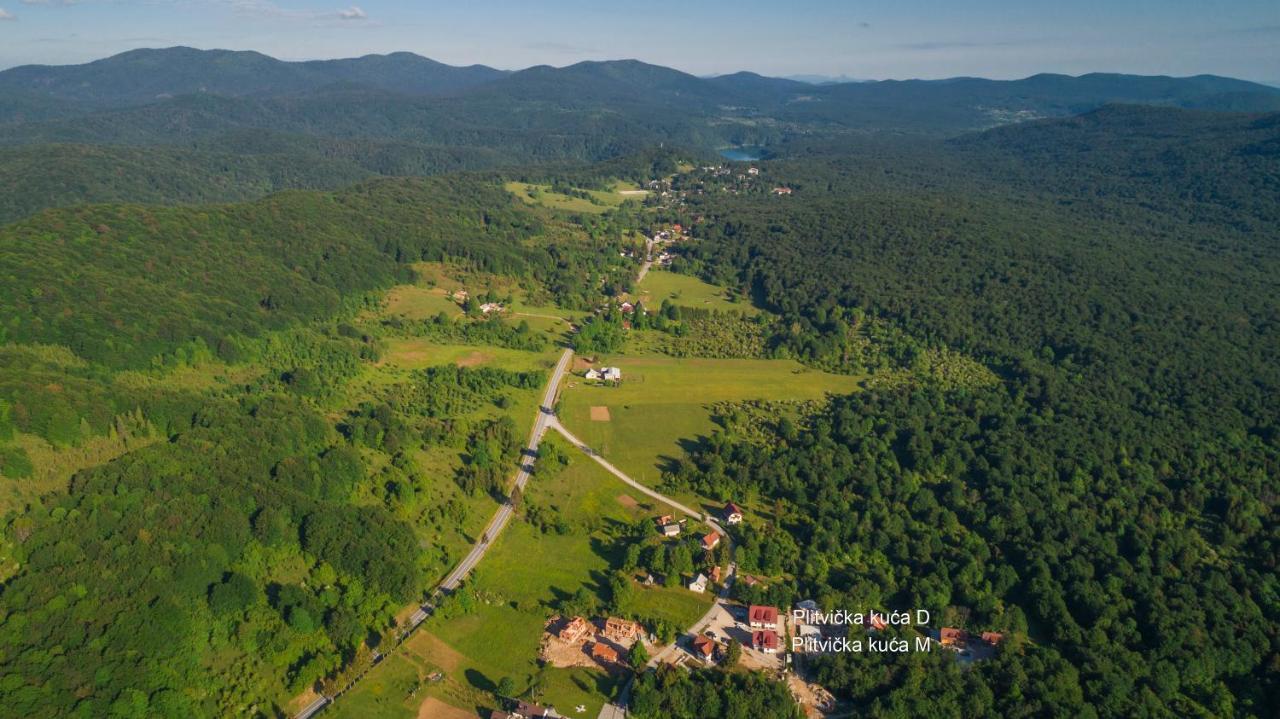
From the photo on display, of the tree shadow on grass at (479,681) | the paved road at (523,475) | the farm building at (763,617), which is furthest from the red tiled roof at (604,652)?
the paved road at (523,475)

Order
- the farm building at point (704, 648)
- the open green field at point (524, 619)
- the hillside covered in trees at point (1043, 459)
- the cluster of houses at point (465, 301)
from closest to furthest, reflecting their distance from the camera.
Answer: the open green field at point (524, 619) → the hillside covered in trees at point (1043, 459) → the farm building at point (704, 648) → the cluster of houses at point (465, 301)

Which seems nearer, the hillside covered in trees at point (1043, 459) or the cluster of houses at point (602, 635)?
the hillside covered in trees at point (1043, 459)

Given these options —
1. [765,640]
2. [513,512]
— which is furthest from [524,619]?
[765,640]

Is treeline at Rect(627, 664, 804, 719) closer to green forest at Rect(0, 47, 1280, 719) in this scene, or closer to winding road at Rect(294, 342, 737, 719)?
green forest at Rect(0, 47, 1280, 719)

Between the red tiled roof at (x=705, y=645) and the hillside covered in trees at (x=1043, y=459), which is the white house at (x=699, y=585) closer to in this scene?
the hillside covered in trees at (x=1043, y=459)

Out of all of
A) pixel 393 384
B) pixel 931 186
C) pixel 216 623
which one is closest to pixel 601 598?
pixel 216 623

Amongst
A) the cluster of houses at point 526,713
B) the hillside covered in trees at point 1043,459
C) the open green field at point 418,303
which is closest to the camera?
the cluster of houses at point 526,713

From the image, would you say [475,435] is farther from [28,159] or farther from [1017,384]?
[28,159]

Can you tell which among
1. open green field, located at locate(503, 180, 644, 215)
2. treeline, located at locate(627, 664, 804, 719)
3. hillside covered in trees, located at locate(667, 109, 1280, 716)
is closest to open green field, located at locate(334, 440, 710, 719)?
treeline, located at locate(627, 664, 804, 719)
